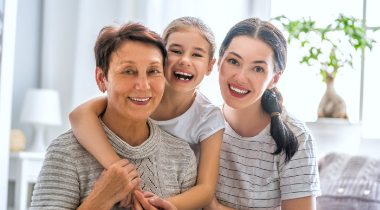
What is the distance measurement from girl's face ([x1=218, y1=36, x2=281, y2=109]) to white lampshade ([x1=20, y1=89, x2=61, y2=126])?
2.46 metres

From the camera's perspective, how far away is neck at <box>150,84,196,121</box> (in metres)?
1.63

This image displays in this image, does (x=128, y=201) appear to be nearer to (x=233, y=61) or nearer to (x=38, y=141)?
(x=233, y=61)

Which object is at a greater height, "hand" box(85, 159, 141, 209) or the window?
the window

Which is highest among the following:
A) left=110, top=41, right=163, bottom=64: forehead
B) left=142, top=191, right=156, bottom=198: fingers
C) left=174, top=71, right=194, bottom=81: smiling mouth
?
left=110, top=41, right=163, bottom=64: forehead

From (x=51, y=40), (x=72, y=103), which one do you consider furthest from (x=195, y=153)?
(x=51, y=40)

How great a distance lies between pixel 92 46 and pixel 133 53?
269 cm

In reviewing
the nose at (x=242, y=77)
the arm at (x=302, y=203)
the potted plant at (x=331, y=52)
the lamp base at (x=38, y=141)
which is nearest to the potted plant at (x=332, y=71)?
the potted plant at (x=331, y=52)

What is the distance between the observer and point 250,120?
5.41ft

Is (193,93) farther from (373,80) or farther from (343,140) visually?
(373,80)

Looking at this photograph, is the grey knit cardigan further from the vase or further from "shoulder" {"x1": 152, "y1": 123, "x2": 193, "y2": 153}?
the vase

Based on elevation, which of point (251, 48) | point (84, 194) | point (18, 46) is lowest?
point (84, 194)

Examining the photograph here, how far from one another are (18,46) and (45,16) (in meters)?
0.42

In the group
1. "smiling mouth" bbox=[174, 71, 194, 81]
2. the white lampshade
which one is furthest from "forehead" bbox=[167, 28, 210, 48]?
the white lampshade

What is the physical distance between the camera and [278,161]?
60.7 inches
